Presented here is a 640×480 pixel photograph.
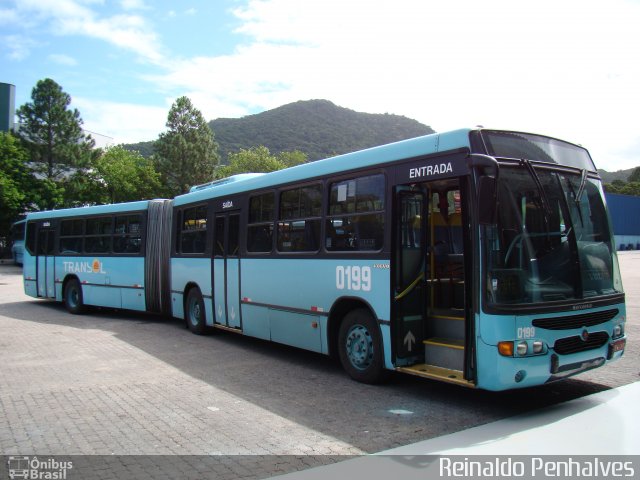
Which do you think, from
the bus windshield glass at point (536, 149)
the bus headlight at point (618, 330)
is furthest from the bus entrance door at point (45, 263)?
the bus headlight at point (618, 330)

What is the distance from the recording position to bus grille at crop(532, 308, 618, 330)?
18.1 feet

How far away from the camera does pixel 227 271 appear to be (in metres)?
10.4

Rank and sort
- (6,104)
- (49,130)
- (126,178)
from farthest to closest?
(6,104)
(126,178)
(49,130)

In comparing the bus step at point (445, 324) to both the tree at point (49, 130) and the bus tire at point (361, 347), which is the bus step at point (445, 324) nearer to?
the bus tire at point (361, 347)

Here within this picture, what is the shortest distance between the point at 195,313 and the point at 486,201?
26.5ft

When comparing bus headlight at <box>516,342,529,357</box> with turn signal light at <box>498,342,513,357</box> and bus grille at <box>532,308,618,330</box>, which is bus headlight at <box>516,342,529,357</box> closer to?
turn signal light at <box>498,342,513,357</box>

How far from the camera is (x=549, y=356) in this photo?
217 inches

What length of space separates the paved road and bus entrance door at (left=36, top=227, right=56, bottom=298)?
645cm

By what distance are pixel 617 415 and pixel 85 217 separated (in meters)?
13.9

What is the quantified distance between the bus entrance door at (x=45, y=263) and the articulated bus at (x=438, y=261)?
8.43 m

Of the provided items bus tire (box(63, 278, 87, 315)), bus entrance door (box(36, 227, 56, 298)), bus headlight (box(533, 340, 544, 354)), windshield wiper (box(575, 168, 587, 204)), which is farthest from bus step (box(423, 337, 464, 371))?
bus entrance door (box(36, 227, 56, 298))

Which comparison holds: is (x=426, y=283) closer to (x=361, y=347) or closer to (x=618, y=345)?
(x=361, y=347)

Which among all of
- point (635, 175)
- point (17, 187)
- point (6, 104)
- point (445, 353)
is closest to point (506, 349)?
point (445, 353)

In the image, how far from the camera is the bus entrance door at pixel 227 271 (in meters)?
10.1
